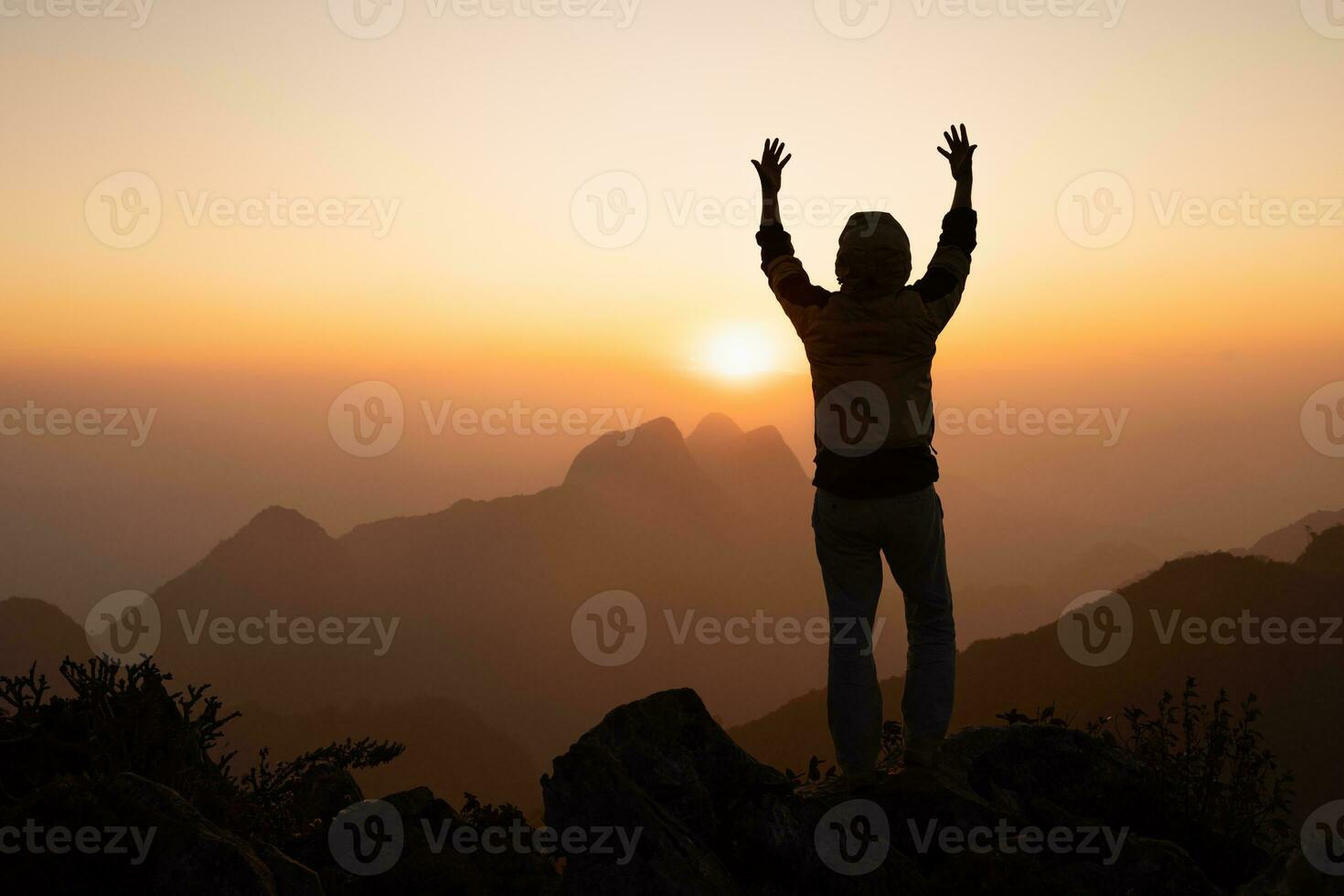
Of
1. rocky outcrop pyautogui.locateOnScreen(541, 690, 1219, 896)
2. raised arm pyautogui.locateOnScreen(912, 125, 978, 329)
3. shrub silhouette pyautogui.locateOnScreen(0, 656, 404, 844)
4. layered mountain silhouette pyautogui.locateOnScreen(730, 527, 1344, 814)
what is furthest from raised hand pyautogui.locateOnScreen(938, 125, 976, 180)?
layered mountain silhouette pyautogui.locateOnScreen(730, 527, 1344, 814)

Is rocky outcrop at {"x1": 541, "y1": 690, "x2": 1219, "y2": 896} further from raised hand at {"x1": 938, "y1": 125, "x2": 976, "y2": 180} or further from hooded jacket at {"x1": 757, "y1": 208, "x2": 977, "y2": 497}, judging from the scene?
raised hand at {"x1": 938, "y1": 125, "x2": 976, "y2": 180}

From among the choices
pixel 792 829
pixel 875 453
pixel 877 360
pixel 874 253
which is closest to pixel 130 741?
pixel 792 829

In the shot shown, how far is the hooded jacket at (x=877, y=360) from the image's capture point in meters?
6.11

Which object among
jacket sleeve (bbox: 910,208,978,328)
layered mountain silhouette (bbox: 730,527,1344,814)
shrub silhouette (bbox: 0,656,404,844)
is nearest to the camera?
jacket sleeve (bbox: 910,208,978,328)

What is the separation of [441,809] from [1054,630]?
86.2 m

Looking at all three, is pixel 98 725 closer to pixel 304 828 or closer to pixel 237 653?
pixel 304 828

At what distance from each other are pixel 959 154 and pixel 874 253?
1398 millimetres

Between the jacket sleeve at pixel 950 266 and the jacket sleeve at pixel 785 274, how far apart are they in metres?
0.67

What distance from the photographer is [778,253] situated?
6.61 m

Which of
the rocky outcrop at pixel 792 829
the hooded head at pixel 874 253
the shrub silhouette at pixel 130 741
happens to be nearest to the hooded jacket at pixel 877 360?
the hooded head at pixel 874 253

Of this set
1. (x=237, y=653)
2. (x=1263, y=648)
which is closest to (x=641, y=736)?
(x=1263, y=648)

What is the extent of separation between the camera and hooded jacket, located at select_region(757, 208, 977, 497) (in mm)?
6109

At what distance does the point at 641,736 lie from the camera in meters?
6.16

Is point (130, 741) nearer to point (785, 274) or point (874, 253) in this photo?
point (785, 274)
